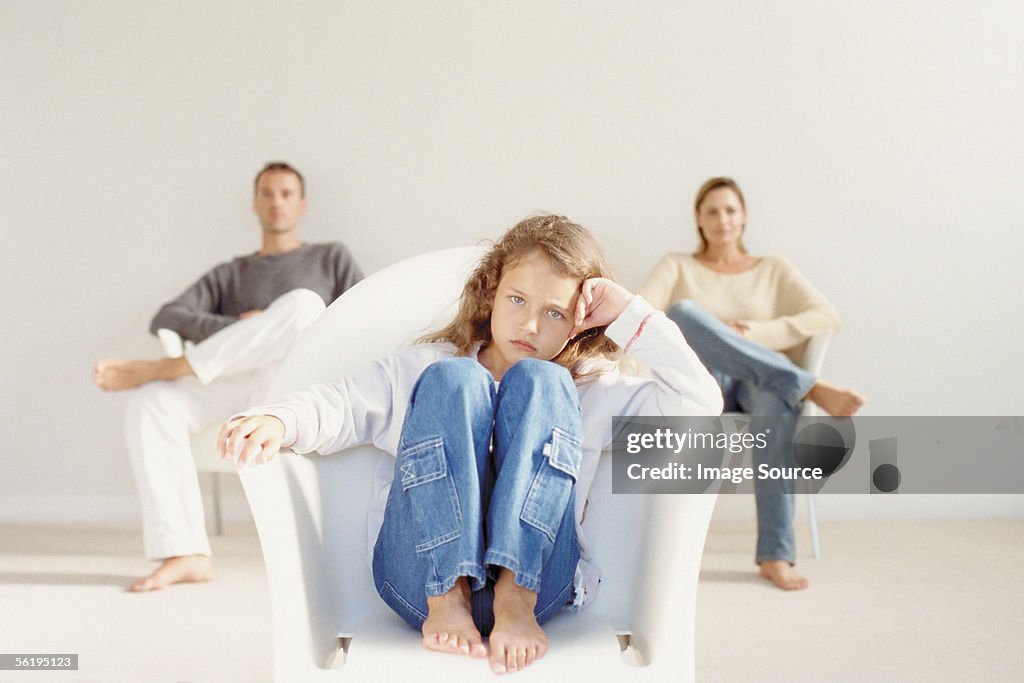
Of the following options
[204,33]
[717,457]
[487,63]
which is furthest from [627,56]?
[717,457]

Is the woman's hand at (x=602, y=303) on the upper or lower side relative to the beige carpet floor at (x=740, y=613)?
upper

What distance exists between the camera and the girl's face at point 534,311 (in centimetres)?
153

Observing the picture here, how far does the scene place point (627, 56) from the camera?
3566mm

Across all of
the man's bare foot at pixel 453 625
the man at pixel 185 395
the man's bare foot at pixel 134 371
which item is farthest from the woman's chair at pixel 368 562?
the man's bare foot at pixel 134 371

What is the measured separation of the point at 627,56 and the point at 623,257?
0.68 meters

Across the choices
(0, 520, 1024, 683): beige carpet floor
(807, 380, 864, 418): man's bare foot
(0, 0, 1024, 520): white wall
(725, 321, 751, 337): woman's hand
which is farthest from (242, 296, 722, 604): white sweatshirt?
(0, 0, 1024, 520): white wall

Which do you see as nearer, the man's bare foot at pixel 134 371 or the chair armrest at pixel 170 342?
the man's bare foot at pixel 134 371

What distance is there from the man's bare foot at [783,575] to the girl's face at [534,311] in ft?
4.72

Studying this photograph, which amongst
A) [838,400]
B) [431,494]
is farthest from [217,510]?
[431,494]

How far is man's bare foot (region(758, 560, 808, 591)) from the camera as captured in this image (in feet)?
8.85

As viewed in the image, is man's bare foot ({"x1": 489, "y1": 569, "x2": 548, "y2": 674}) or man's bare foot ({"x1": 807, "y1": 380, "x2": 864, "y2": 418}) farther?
man's bare foot ({"x1": 807, "y1": 380, "x2": 864, "y2": 418})

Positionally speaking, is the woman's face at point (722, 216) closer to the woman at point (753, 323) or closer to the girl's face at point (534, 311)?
the woman at point (753, 323)

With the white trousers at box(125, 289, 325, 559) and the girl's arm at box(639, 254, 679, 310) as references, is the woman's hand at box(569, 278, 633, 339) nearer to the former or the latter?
the white trousers at box(125, 289, 325, 559)

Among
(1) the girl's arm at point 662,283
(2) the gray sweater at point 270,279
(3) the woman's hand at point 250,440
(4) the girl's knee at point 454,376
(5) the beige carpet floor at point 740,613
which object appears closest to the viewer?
(3) the woman's hand at point 250,440
